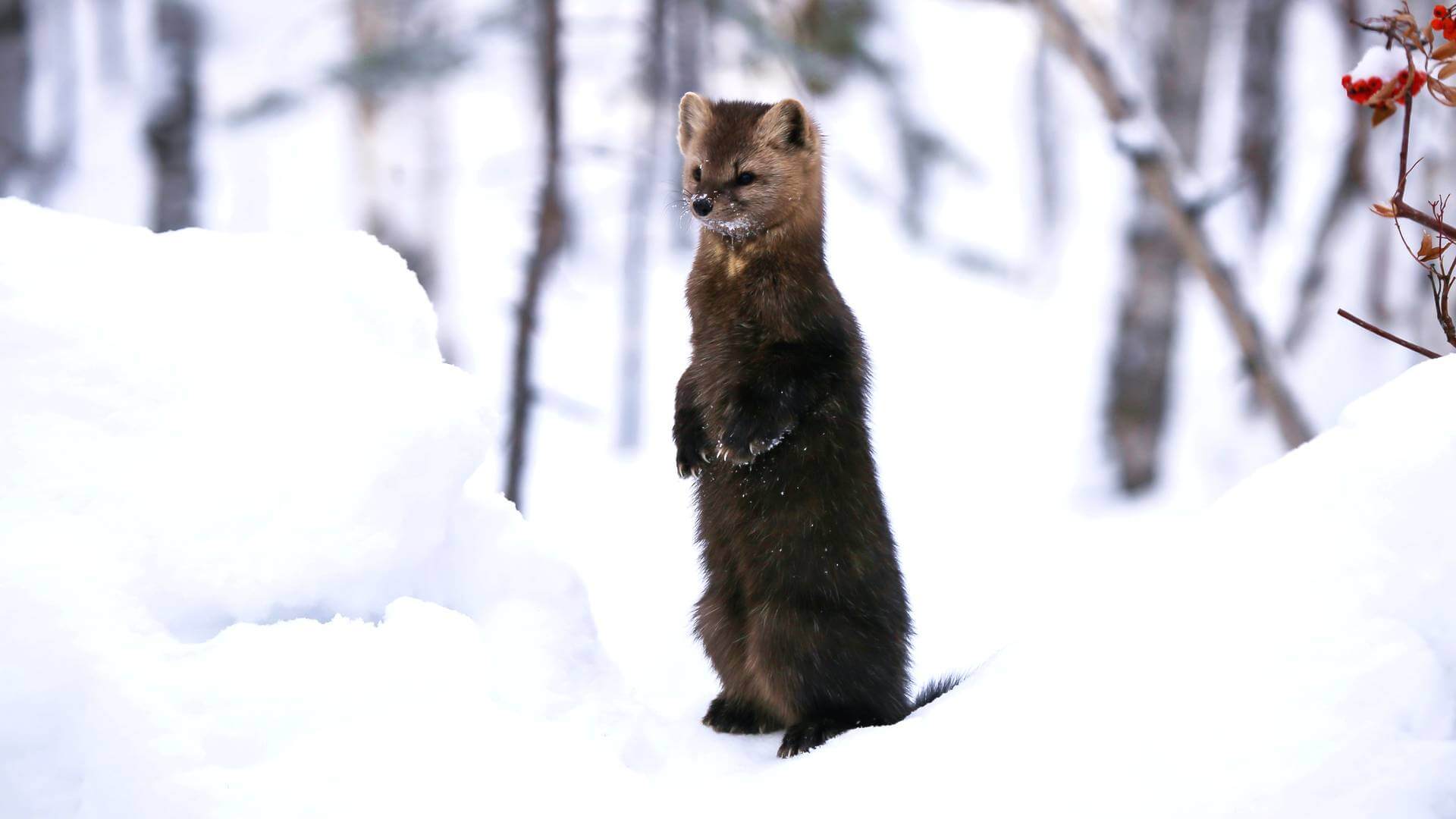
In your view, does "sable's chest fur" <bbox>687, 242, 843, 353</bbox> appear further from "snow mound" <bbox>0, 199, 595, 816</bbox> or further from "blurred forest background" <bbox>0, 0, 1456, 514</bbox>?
"blurred forest background" <bbox>0, 0, 1456, 514</bbox>

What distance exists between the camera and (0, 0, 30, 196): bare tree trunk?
A: 8656 millimetres

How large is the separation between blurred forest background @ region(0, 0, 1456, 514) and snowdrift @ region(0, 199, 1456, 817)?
2.27 metres

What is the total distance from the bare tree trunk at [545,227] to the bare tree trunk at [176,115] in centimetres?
673

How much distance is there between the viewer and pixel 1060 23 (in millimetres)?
6098

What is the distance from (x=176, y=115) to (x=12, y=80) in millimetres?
2459

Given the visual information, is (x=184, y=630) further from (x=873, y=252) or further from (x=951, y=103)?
(x=951, y=103)

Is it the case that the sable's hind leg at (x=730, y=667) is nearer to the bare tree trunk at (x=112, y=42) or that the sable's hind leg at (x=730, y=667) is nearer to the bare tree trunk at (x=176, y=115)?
the bare tree trunk at (x=176, y=115)

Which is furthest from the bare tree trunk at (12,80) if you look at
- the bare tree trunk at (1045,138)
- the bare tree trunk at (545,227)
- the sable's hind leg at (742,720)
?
the bare tree trunk at (1045,138)

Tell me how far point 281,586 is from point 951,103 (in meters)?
30.9

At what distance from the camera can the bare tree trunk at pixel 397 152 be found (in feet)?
35.7

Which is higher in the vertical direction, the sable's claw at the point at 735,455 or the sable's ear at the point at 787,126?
the sable's ear at the point at 787,126

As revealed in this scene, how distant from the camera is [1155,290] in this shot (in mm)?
10531

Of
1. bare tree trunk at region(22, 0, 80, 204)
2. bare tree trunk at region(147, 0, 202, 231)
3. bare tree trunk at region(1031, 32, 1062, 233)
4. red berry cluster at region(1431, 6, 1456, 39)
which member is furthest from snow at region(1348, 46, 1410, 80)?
bare tree trunk at region(1031, 32, 1062, 233)

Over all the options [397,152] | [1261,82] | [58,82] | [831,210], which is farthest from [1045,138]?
[58,82]
